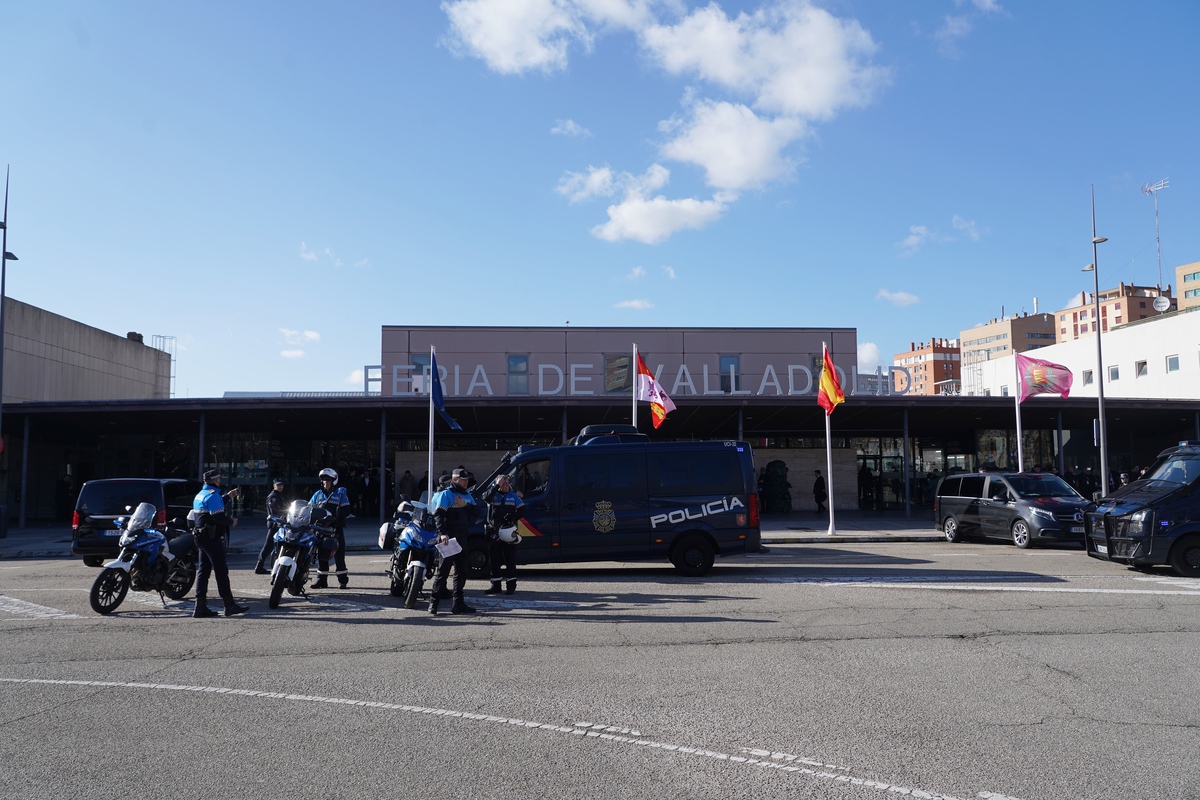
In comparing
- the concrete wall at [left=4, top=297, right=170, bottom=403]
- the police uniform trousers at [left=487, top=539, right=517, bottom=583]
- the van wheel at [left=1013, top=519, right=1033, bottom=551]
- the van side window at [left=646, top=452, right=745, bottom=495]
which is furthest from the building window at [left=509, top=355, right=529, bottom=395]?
the police uniform trousers at [left=487, top=539, right=517, bottom=583]

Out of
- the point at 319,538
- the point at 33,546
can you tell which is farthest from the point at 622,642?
the point at 33,546

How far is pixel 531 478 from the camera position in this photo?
13750mm

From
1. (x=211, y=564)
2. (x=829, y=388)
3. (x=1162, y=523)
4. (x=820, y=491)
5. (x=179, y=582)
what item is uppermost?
(x=829, y=388)

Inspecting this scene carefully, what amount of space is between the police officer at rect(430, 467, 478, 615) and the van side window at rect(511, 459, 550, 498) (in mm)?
3170

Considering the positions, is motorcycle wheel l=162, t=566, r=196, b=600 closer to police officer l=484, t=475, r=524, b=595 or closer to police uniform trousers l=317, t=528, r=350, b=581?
police uniform trousers l=317, t=528, r=350, b=581

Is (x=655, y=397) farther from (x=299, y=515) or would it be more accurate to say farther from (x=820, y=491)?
(x=299, y=515)

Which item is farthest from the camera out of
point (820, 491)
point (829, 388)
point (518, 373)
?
point (518, 373)

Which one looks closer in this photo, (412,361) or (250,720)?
(250,720)

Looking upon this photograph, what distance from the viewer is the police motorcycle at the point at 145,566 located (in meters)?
10.4

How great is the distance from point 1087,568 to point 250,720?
13.5 metres

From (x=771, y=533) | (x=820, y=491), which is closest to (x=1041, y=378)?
(x=820, y=491)

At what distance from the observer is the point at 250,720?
19.0 feet

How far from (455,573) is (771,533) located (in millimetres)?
13581

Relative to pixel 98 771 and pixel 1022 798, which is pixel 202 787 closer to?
pixel 98 771
